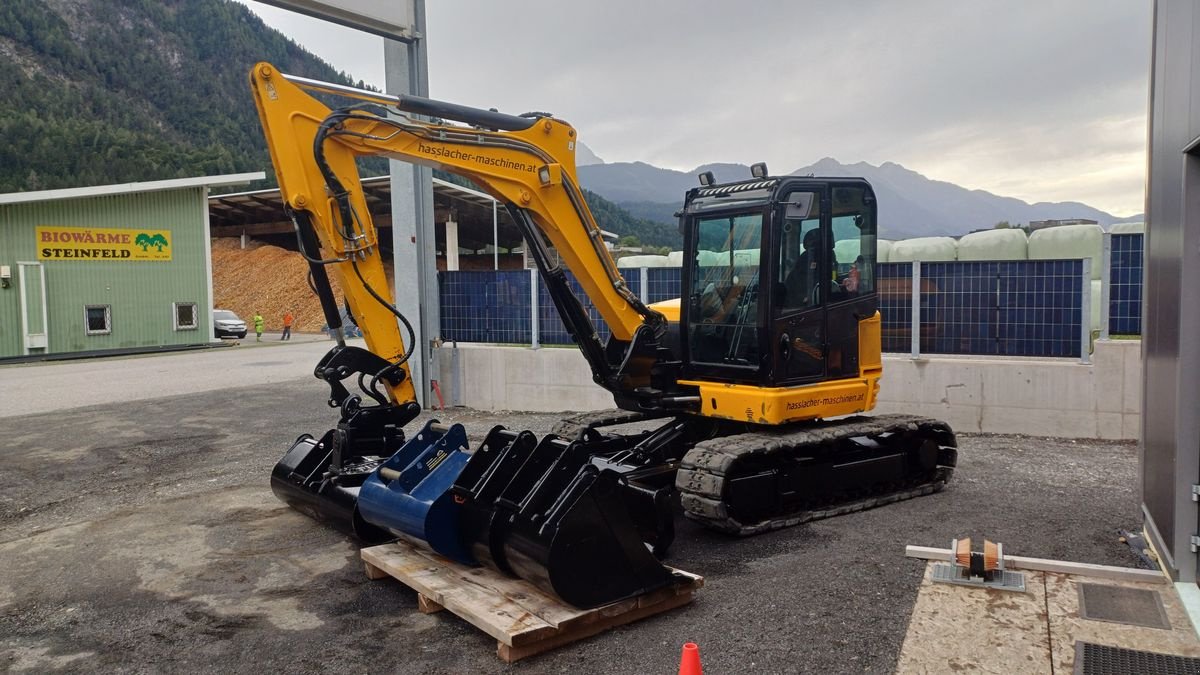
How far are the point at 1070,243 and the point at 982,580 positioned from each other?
1154cm

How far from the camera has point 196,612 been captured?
5.30 metres

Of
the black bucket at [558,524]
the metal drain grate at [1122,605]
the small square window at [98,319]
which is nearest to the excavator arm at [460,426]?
the black bucket at [558,524]

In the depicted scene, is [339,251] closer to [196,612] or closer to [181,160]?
[196,612]

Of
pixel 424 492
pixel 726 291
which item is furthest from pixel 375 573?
pixel 726 291

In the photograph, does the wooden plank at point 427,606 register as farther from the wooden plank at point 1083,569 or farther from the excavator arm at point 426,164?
the wooden plank at point 1083,569

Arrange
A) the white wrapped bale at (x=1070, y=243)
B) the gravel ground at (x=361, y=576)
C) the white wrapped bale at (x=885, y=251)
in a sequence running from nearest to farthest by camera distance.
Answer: the gravel ground at (x=361, y=576)
the white wrapped bale at (x=1070, y=243)
the white wrapped bale at (x=885, y=251)

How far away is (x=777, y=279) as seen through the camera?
6.80 meters

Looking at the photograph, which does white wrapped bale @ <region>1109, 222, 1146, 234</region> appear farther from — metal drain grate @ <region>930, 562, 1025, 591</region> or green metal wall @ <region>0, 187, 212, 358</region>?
green metal wall @ <region>0, 187, 212, 358</region>

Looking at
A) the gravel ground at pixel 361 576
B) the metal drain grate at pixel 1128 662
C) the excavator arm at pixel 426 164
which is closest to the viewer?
the metal drain grate at pixel 1128 662

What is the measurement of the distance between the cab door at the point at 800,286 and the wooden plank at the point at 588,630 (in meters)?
2.36

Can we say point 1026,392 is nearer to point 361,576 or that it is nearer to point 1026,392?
point 1026,392

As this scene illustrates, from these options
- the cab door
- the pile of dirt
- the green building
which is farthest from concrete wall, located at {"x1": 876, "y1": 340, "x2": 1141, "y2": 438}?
the pile of dirt

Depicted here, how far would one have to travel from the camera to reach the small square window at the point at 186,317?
96.2 feet

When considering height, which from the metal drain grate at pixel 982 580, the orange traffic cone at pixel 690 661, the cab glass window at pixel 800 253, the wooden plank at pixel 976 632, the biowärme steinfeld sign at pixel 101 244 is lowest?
the wooden plank at pixel 976 632
